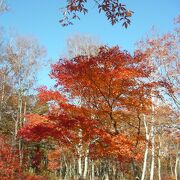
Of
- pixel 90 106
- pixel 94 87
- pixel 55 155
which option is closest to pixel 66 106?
pixel 90 106

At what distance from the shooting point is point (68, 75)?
42.8 ft

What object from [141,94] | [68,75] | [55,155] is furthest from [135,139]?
[55,155]

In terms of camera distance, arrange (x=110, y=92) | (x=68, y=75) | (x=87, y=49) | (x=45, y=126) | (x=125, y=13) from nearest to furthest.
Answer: (x=125, y=13)
(x=110, y=92)
(x=68, y=75)
(x=45, y=126)
(x=87, y=49)

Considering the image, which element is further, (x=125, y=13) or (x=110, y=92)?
(x=110, y=92)

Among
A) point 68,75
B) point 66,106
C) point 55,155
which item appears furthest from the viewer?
point 55,155

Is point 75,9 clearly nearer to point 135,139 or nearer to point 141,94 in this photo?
point 141,94

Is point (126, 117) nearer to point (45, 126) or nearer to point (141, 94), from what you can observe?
point (141, 94)

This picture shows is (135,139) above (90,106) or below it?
below

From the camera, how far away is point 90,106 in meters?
13.5

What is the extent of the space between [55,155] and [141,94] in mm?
24431

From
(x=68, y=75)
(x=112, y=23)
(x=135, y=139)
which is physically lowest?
(x=135, y=139)

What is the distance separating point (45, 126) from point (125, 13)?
11.7 metres

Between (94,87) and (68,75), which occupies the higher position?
(68,75)

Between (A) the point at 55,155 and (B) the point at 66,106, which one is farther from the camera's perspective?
(A) the point at 55,155
